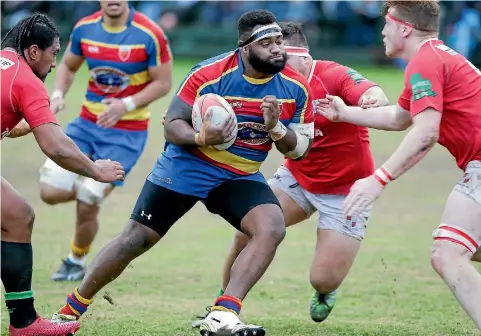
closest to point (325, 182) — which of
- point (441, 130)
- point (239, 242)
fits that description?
point (239, 242)

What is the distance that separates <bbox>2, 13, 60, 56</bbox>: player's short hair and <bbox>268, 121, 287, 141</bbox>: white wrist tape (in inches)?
61.1

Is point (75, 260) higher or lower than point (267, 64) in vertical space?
lower

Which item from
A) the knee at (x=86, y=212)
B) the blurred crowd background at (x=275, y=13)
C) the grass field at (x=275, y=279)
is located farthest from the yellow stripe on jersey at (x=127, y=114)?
the blurred crowd background at (x=275, y=13)

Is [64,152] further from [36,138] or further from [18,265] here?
[18,265]

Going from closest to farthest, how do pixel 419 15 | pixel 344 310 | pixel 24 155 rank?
1. pixel 419 15
2. pixel 344 310
3. pixel 24 155

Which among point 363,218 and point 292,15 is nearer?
point 363,218

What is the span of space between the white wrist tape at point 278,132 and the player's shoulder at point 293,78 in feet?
1.12

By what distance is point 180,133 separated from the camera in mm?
6629

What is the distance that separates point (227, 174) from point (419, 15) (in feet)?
5.40

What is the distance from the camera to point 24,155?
671 inches

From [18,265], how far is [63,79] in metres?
3.90

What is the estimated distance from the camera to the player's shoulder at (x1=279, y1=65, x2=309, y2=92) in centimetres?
681

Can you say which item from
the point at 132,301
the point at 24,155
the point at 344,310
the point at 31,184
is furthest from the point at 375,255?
the point at 24,155

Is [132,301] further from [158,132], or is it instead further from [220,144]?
[158,132]
